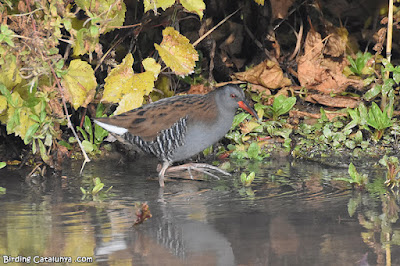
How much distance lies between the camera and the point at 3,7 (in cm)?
553

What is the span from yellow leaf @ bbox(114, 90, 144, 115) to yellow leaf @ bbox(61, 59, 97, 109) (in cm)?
38

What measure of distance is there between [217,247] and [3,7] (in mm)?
2614

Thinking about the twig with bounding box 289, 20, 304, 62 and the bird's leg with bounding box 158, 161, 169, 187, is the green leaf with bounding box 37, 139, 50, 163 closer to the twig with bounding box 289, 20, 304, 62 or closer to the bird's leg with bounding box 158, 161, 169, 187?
the bird's leg with bounding box 158, 161, 169, 187

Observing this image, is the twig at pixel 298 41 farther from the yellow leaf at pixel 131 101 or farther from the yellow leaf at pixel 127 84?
the yellow leaf at pixel 131 101

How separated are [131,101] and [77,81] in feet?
1.73

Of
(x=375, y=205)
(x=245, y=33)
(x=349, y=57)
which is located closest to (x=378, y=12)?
(x=349, y=57)

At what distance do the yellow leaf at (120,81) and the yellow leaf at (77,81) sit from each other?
270 mm

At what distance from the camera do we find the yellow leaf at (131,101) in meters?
6.11

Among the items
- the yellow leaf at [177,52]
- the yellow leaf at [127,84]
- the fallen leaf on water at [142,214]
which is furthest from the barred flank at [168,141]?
the fallen leaf on water at [142,214]

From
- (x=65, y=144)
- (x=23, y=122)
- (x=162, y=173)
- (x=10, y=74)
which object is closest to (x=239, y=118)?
(x=162, y=173)

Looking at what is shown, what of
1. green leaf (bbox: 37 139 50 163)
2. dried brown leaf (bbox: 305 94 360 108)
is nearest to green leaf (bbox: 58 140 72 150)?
green leaf (bbox: 37 139 50 163)

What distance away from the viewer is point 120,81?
6.13 m

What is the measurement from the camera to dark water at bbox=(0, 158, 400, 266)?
13.1 feet

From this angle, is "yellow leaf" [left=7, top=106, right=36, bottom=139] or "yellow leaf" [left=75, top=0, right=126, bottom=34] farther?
"yellow leaf" [left=7, top=106, right=36, bottom=139]
